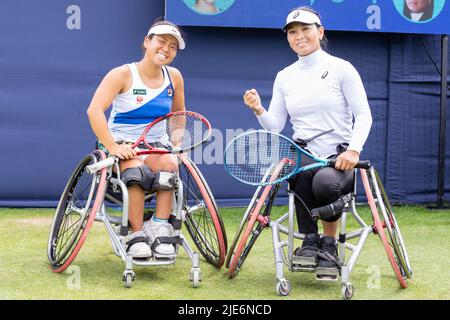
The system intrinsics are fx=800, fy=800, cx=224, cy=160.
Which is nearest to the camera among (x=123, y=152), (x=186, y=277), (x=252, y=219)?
(x=252, y=219)

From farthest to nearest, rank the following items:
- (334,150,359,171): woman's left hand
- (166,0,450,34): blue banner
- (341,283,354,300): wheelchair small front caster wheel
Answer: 1. (166,0,450,34): blue banner
2. (334,150,359,171): woman's left hand
3. (341,283,354,300): wheelchair small front caster wheel

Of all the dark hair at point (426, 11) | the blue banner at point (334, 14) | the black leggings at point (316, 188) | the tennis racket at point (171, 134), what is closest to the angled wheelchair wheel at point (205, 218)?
the tennis racket at point (171, 134)

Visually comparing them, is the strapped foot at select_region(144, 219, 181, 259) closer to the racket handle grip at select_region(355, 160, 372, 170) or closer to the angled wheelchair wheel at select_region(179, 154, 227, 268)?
the angled wheelchair wheel at select_region(179, 154, 227, 268)

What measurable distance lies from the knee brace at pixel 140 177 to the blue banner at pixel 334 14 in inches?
97.4

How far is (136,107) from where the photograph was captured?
4.12 meters

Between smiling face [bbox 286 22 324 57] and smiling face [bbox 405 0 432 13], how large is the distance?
2719mm

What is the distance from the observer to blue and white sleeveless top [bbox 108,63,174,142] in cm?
411

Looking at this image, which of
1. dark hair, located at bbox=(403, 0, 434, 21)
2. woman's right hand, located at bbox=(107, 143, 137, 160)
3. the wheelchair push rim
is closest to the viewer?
the wheelchair push rim

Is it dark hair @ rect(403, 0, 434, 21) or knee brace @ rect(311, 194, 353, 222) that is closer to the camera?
knee brace @ rect(311, 194, 353, 222)

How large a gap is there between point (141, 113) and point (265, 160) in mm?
781

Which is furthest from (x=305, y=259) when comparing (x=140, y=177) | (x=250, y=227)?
(x=140, y=177)

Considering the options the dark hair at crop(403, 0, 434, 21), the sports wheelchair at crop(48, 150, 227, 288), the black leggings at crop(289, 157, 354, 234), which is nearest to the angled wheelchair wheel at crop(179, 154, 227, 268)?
the sports wheelchair at crop(48, 150, 227, 288)

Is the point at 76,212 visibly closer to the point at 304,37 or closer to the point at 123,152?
the point at 123,152
